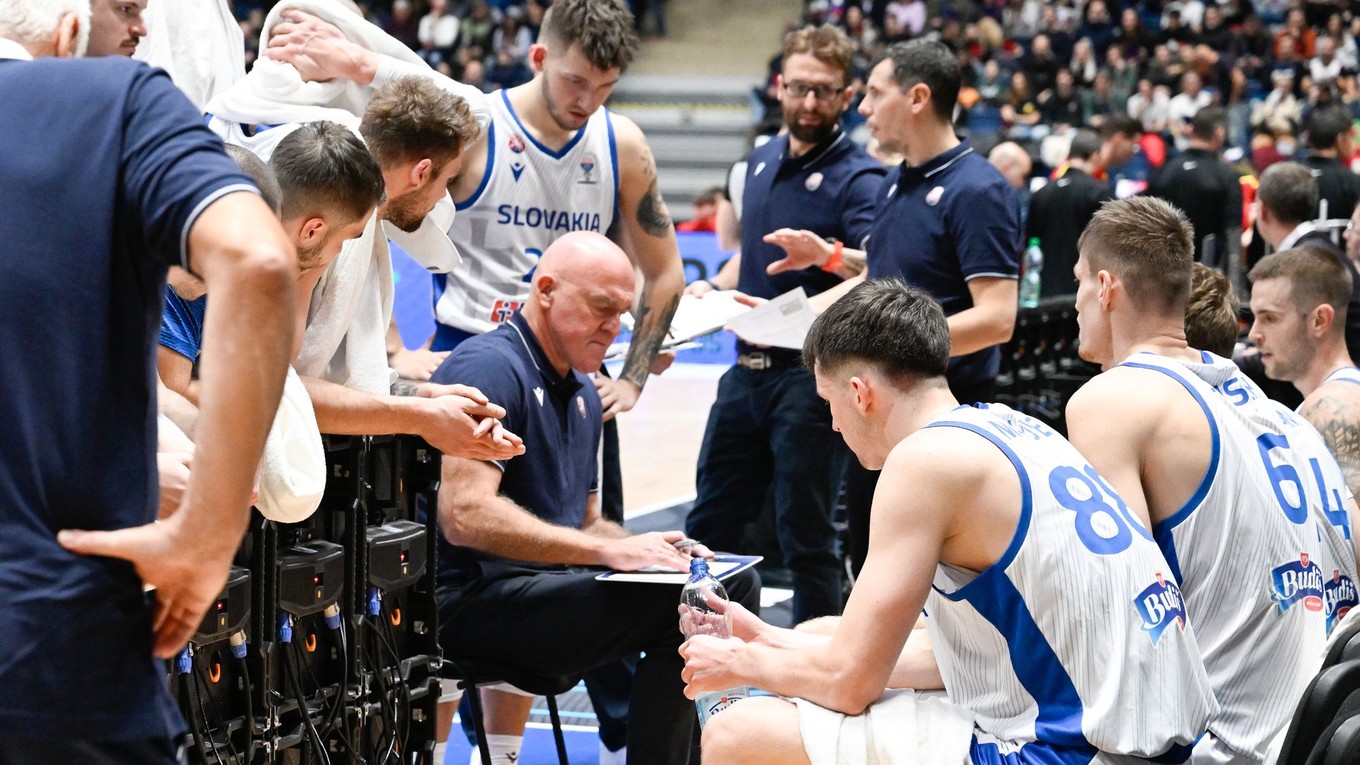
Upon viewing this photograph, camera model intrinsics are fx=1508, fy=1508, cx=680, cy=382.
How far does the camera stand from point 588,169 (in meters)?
4.79

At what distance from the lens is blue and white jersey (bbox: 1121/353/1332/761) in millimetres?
3004

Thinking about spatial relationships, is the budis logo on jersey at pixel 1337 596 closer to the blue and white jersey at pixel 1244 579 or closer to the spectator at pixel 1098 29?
the blue and white jersey at pixel 1244 579

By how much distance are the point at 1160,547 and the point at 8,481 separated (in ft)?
7.26

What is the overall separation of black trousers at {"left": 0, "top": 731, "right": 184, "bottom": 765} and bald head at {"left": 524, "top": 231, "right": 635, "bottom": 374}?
235cm

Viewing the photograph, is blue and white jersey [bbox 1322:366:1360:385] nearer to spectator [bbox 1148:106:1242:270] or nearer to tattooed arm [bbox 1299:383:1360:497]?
tattooed arm [bbox 1299:383:1360:497]

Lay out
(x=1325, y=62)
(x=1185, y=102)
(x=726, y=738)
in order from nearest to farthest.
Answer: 1. (x=726, y=738)
2. (x=1185, y=102)
3. (x=1325, y=62)

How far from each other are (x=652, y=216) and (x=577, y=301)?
3.43ft

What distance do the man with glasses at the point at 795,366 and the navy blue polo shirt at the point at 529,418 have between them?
1.10 metres

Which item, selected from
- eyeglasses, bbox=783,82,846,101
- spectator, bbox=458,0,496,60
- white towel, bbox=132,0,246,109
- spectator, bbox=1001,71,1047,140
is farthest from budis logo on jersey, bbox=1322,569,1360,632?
spectator, bbox=458,0,496,60

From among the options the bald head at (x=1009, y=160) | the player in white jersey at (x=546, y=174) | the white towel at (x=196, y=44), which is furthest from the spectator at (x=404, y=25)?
the white towel at (x=196, y=44)

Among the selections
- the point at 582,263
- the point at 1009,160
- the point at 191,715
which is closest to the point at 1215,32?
the point at 1009,160

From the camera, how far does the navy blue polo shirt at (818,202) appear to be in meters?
5.37

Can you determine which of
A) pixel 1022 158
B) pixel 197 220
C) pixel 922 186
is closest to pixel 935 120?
pixel 922 186

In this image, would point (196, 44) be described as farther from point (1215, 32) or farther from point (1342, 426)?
point (1215, 32)
